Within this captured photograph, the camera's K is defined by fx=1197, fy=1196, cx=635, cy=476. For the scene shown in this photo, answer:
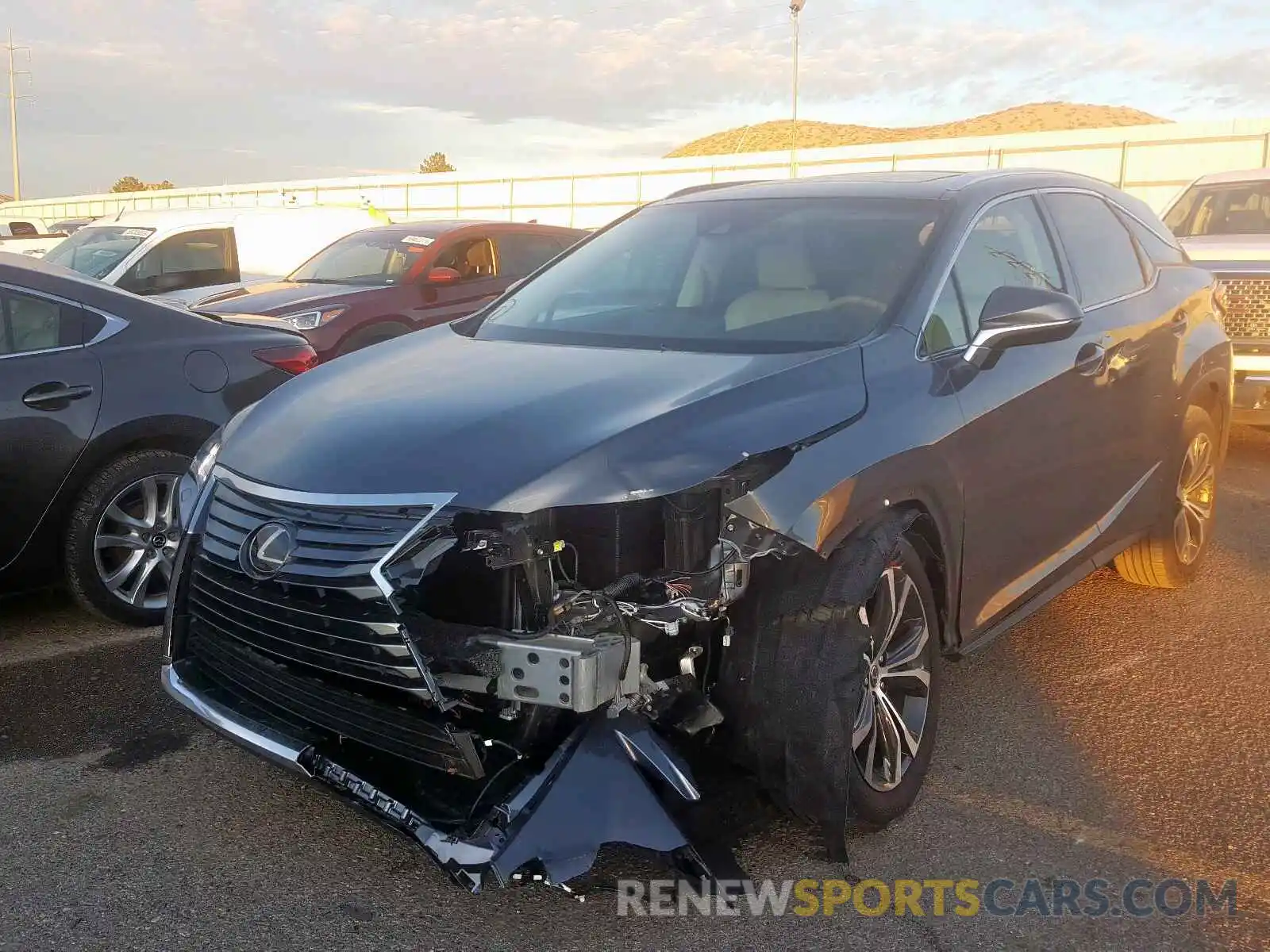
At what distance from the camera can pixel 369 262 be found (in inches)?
431

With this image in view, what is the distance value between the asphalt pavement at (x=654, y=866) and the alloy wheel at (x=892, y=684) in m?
0.21

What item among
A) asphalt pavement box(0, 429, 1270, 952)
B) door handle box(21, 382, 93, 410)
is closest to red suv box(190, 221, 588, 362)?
door handle box(21, 382, 93, 410)

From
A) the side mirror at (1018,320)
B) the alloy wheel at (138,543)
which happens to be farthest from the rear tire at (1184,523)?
the alloy wheel at (138,543)

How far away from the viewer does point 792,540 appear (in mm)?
2924

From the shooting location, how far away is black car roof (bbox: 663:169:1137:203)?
4199 mm

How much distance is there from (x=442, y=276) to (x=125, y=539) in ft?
19.5

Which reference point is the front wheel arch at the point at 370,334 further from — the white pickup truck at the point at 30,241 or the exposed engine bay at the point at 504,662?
the white pickup truck at the point at 30,241

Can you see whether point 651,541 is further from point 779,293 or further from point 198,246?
point 198,246

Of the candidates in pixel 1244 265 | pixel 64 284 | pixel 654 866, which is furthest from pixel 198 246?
pixel 654 866

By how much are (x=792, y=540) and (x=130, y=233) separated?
37.0 ft

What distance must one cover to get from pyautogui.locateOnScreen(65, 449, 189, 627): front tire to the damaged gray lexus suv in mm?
1508

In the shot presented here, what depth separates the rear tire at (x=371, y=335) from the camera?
976 cm

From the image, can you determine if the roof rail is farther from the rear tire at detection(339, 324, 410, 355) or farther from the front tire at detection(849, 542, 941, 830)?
the rear tire at detection(339, 324, 410, 355)

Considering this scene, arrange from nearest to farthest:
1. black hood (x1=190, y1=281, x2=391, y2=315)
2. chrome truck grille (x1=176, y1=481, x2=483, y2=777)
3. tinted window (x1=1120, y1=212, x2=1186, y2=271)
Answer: chrome truck grille (x1=176, y1=481, x2=483, y2=777), tinted window (x1=1120, y1=212, x2=1186, y2=271), black hood (x1=190, y1=281, x2=391, y2=315)
